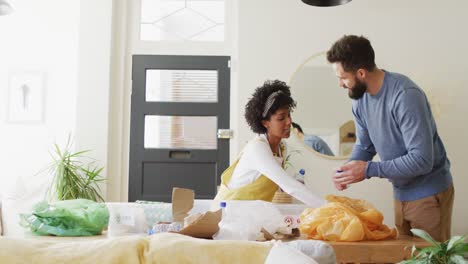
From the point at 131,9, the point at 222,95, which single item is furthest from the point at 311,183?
the point at 131,9

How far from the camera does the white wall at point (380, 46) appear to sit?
4.36 m

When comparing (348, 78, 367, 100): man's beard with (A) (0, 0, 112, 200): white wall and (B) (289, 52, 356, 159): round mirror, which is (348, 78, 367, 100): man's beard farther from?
(A) (0, 0, 112, 200): white wall

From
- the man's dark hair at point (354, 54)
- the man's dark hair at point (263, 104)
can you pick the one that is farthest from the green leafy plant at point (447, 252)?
the man's dark hair at point (263, 104)

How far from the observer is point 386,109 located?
2484 mm

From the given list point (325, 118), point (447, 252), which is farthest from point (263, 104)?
point (447, 252)

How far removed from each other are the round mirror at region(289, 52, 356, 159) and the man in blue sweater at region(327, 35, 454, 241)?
5.58 feet

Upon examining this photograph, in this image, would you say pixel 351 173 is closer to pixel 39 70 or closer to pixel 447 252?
pixel 447 252

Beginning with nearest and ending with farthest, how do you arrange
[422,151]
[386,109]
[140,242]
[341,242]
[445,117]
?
[140,242] < [341,242] < [422,151] < [386,109] < [445,117]

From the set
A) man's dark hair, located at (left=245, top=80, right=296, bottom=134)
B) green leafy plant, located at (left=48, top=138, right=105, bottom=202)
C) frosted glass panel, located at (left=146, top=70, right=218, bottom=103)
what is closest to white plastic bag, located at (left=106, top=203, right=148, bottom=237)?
man's dark hair, located at (left=245, top=80, right=296, bottom=134)

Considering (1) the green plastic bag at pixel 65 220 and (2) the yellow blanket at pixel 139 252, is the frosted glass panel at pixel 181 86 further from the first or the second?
(2) the yellow blanket at pixel 139 252

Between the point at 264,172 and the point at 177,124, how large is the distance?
226 cm

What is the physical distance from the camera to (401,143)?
2.50 m

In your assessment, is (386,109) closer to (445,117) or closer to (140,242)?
(140,242)

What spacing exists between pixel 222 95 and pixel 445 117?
1905 mm
